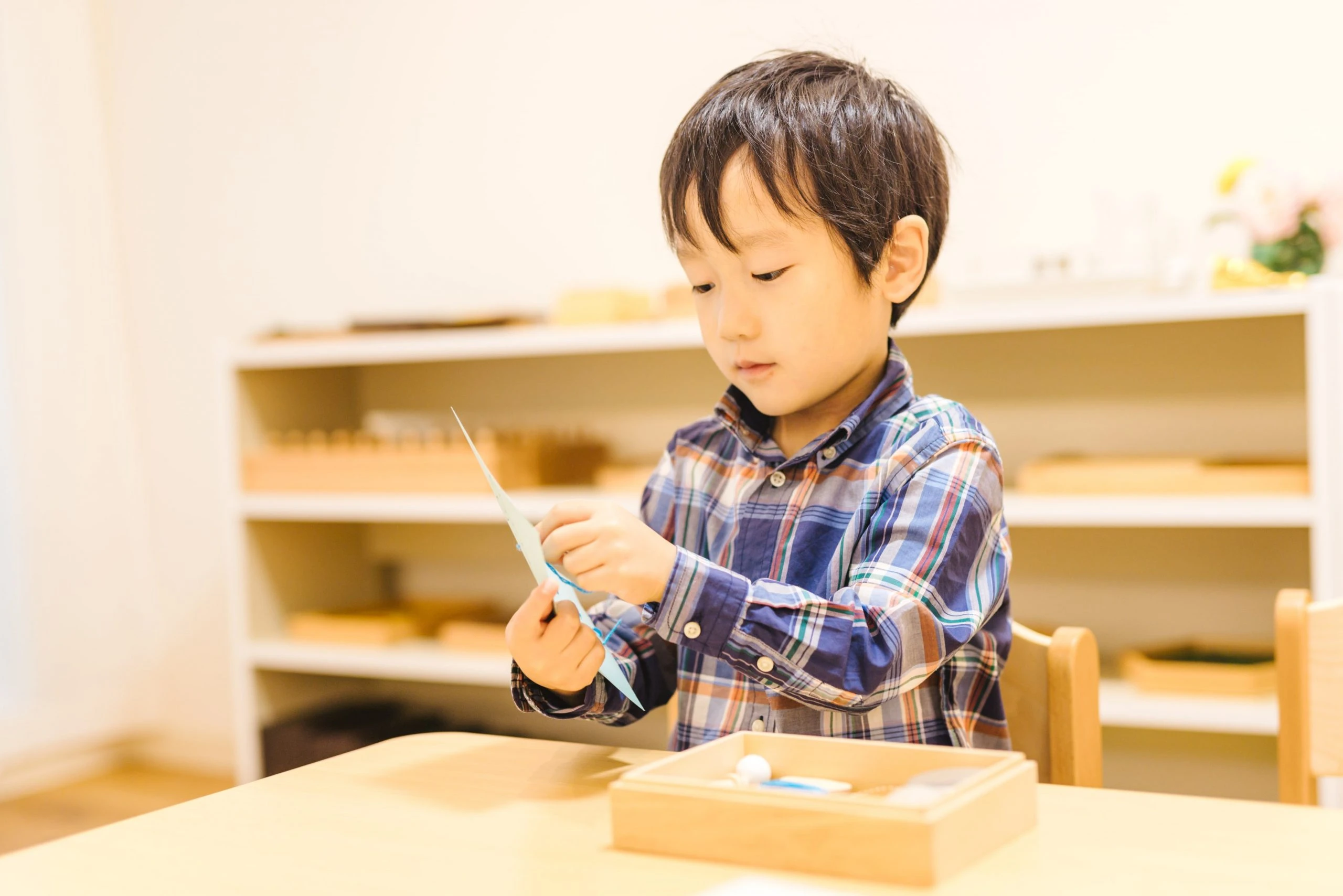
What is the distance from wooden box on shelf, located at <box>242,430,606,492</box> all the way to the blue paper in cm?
145

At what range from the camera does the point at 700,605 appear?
78 cm

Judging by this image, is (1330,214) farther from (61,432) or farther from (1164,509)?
(61,432)

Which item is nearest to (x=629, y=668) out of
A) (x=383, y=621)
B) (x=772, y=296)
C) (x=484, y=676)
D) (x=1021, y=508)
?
(x=772, y=296)

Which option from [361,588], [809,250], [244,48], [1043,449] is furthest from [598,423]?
[809,250]

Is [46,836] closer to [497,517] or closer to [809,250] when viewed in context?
[497,517]

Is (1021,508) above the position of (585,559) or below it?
below

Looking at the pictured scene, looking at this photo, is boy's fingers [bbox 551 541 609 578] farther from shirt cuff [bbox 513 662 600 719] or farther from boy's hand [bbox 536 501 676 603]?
shirt cuff [bbox 513 662 600 719]

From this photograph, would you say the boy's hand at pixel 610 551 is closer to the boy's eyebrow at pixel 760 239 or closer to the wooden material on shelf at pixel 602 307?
the boy's eyebrow at pixel 760 239

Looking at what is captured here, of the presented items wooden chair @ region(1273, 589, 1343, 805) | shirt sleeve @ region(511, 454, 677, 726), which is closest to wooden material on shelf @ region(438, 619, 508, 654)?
shirt sleeve @ region(511, 454, 677, 726)

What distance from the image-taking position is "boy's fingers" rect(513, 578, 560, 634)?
0.79m

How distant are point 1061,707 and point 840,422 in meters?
0.28

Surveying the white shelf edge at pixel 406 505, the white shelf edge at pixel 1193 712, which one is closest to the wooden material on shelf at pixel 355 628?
the white shelf edge at pixel 406 505

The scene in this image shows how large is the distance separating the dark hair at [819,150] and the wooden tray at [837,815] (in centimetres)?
40

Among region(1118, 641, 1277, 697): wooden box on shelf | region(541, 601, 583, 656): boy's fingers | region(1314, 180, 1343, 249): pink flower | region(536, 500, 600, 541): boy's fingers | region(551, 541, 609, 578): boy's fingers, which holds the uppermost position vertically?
region(1314, 180, 1343, 249): pink flower
